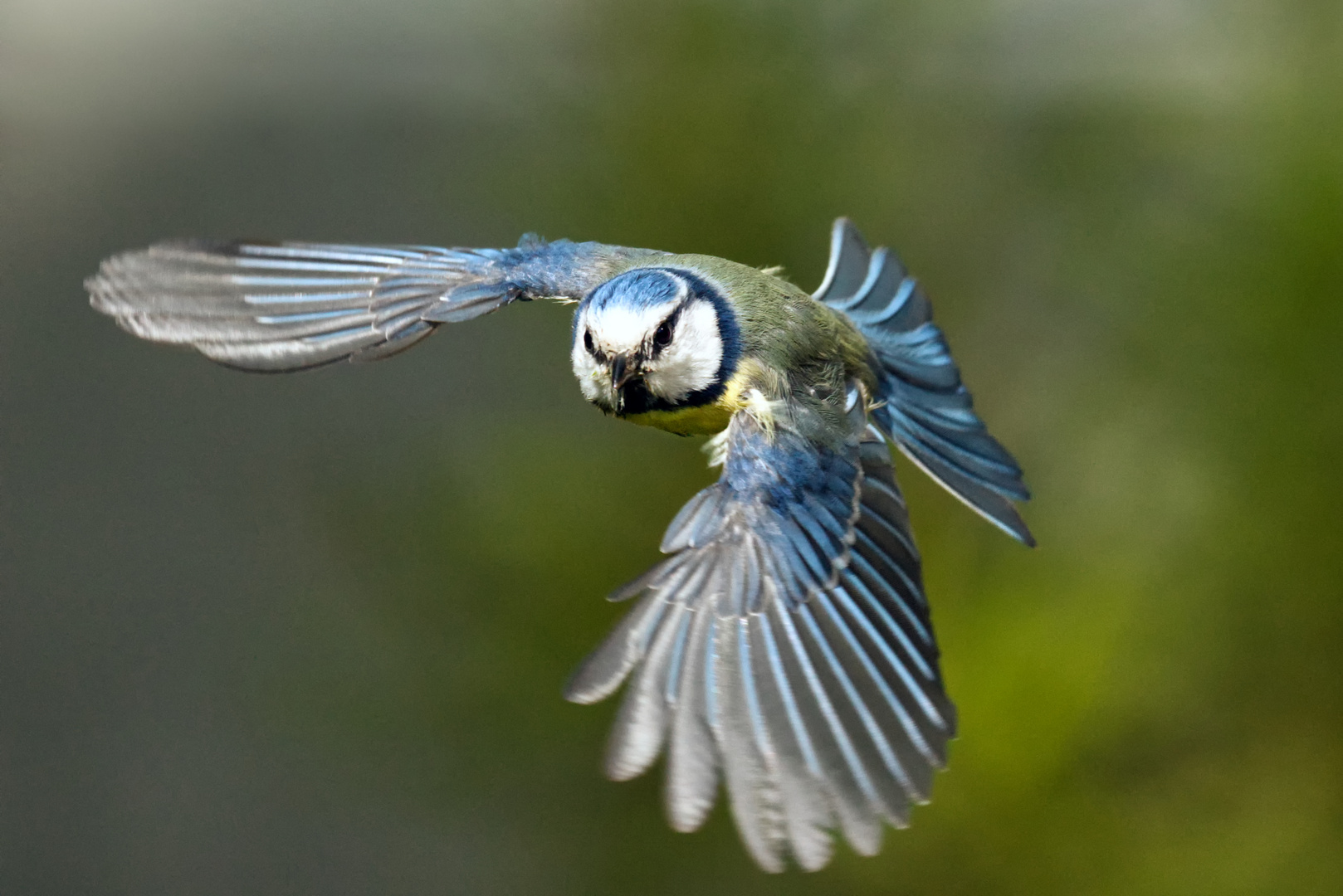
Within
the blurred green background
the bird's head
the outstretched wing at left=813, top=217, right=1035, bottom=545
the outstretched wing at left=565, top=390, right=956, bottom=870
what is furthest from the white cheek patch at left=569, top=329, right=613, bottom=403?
the blurred green background

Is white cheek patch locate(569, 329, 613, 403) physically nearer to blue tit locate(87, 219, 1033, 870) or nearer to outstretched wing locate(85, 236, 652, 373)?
blue tit locate(87, 219, 1033, 870)

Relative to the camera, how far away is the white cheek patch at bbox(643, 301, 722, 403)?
53.8 inches

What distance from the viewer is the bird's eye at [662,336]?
132cm

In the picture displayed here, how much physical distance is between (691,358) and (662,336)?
0.06 m

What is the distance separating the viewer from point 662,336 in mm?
1334

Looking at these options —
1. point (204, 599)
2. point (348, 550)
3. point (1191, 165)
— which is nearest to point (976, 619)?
point (1191, 165)

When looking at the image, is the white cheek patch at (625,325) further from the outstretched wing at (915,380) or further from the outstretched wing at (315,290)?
the outstretched wing at (915,380)

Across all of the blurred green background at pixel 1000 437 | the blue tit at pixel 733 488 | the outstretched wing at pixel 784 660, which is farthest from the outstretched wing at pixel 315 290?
the blurred green background at pixel 1000 437

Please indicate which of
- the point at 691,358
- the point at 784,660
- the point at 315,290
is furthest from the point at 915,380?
the point at 315,290

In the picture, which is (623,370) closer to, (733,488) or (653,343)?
(653,343)

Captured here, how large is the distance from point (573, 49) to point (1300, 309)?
3.99 ft

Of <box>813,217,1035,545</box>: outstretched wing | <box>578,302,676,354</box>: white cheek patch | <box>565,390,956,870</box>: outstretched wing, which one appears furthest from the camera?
<box>813,217,1035,545</box>: outstretched wing

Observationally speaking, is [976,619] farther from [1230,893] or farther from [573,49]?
[573,49]

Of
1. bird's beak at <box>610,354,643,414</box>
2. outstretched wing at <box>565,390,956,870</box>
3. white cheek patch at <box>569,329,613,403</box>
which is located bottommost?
outstretched wing at <box>565,390,956,870</box>
